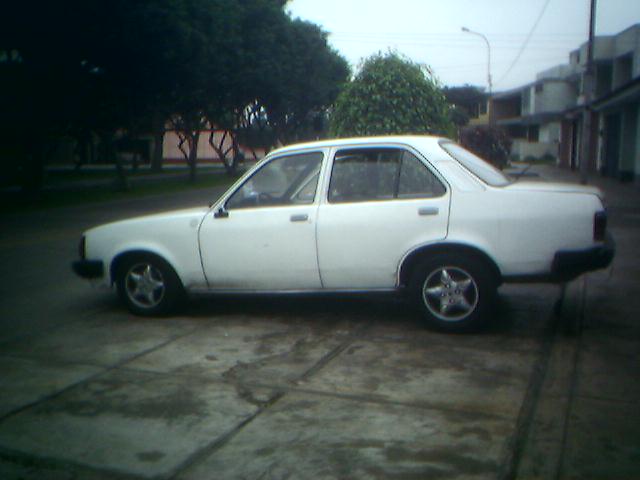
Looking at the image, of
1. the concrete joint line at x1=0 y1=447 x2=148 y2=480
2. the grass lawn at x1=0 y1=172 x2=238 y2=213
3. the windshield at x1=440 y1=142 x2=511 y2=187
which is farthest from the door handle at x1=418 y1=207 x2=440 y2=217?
the grass lawn at x1=0 y1=172 x2=238 y2=213

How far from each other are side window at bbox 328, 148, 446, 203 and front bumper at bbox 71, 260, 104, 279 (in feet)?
7.97

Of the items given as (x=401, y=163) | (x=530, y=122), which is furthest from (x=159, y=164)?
(x=401, y=163)

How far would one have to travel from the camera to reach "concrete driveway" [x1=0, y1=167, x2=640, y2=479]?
13.7 feet

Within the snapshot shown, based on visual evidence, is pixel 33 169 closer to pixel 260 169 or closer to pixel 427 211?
pixel 260 169

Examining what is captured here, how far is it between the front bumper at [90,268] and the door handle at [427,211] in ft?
10.4

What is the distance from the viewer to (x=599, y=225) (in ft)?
21.0

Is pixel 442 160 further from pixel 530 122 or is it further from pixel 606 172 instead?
pixel 530 122

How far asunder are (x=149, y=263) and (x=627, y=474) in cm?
488

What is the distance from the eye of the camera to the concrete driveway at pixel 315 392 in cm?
416

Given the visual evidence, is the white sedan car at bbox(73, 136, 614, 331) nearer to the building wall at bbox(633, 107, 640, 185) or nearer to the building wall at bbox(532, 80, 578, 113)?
the building wall at bbox(633, 107, 640, 185)

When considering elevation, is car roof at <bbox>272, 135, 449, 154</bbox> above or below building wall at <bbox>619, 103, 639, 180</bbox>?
below

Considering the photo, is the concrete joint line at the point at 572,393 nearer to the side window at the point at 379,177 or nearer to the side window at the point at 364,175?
the side window at the point at 379,177

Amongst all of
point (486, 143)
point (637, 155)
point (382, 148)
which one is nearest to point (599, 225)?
point (382, 148)

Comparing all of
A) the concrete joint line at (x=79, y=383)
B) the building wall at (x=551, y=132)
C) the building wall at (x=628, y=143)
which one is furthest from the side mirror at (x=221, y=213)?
the building wall at (x=551, y=132)
